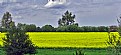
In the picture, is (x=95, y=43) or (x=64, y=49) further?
(x=95, y=43)

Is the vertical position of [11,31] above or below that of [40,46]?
above

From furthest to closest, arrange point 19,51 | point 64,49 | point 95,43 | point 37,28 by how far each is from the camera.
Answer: point 37,28 → point 95,43 → point 64,49 → point 19,51

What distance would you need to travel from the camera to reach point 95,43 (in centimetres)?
4809

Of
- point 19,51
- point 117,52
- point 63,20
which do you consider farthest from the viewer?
point 63,20

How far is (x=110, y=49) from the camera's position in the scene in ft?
58.3

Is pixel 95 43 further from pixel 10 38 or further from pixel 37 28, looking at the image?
pixel 37 28

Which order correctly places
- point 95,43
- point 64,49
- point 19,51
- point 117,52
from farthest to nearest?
point 95,43, point 64,49, point 19,51, point 117,52

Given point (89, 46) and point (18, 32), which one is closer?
point (18, 32)

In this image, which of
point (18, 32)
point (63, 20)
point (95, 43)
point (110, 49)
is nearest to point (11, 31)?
point (18, 32)

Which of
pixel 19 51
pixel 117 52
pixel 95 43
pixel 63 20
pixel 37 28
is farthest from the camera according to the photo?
pixel 63 20

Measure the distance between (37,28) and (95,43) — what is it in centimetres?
3728

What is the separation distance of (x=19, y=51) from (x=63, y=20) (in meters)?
93.3

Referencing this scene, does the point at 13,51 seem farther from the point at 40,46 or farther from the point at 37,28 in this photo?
the point at 37,28

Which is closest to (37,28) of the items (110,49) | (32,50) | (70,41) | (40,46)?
(70,41)
